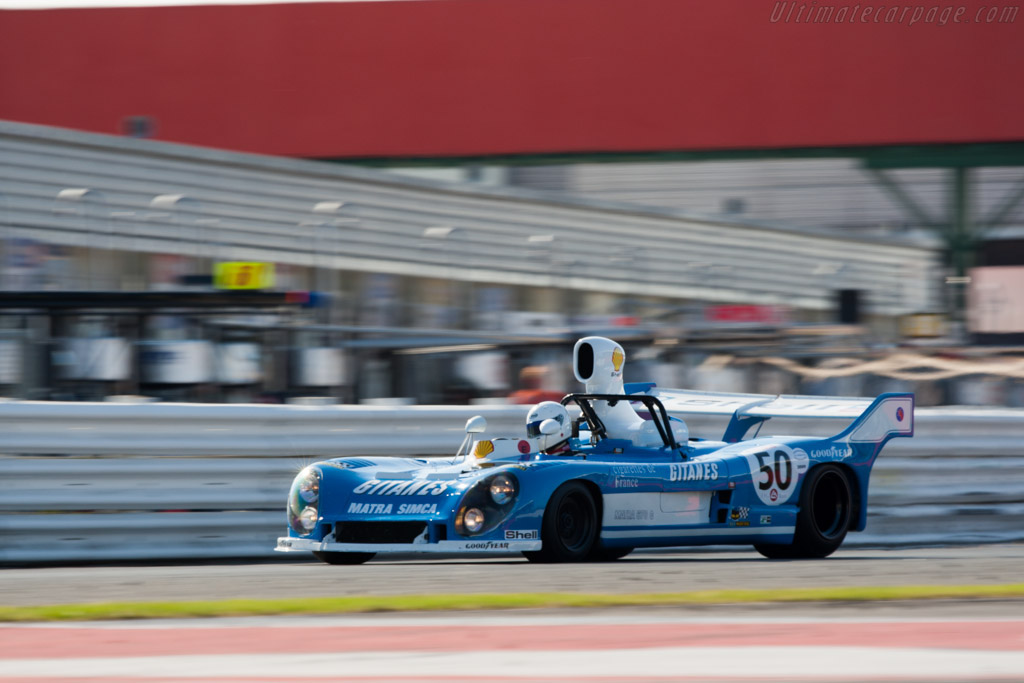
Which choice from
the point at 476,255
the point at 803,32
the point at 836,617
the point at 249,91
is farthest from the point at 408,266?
the point at 803,32

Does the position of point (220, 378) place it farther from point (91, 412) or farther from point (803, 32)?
point (803, 32)

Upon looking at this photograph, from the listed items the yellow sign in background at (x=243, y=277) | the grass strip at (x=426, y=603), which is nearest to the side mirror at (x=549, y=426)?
the grass strip at (x=426, y=603)

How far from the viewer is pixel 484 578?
6320 millimetres

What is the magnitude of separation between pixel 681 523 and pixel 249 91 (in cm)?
1917

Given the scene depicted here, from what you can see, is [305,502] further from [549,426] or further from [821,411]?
[821,411]

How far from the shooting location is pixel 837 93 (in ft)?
89.9

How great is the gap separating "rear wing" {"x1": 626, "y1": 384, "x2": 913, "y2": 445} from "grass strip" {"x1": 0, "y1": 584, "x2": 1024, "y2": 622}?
3.39 metres

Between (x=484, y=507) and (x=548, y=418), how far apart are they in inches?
36.9

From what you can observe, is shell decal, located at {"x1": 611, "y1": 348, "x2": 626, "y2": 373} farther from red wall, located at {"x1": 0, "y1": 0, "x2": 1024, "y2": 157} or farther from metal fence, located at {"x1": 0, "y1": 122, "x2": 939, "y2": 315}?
red wall, located at {"x1": 0, "y1": 0, "x2": 1024, "y2": 157}

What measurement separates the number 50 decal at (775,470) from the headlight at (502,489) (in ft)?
6.02

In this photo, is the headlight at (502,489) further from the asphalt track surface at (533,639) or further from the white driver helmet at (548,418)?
the asphalt track surface at (533,639)

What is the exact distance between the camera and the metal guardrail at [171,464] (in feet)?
26.9

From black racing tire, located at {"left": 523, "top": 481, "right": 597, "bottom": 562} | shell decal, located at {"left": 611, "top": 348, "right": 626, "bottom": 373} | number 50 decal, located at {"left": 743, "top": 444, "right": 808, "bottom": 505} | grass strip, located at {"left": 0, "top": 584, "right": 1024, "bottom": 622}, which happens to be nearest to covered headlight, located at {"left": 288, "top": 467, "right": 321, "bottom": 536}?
black racing tire, located at {"left": 523, "top": 481, "right": 597, "bottom": 562}

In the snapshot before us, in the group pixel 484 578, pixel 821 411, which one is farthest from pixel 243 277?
pixel 484 578
